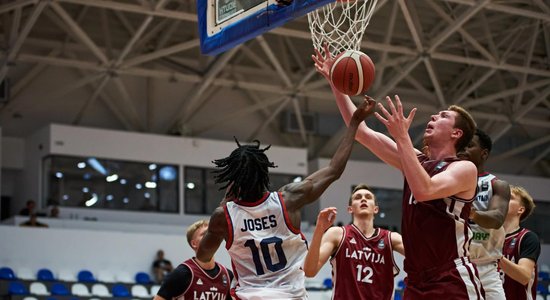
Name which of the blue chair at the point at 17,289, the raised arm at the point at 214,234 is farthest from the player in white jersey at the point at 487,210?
the blue chair at the point at 17,289

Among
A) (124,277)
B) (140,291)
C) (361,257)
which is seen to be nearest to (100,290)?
(140,291)

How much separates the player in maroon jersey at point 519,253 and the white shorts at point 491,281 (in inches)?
13.1

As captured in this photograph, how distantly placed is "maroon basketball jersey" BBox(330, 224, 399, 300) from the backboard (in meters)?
2.04

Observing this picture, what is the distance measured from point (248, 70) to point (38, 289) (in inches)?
352

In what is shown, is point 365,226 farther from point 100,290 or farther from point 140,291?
point 140,291

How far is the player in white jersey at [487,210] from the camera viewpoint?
5.85m

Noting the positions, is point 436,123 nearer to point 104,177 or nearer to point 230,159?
point 230,159

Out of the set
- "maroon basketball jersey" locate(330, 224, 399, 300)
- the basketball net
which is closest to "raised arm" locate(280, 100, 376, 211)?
the basketball net

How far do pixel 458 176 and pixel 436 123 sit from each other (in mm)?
401

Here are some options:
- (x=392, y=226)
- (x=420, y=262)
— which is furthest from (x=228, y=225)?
(x=392, y=226)

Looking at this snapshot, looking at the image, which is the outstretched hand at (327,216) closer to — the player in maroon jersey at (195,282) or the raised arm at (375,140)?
the raised arm at (375,140)

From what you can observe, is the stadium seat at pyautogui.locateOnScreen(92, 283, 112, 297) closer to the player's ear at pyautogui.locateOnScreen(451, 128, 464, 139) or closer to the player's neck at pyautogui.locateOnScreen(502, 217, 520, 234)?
the player's neck at pyautogui.locateOnScreen(502, 217, 520, 234)

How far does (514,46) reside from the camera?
23.5 metres

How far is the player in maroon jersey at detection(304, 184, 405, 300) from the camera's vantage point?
23.5ft
